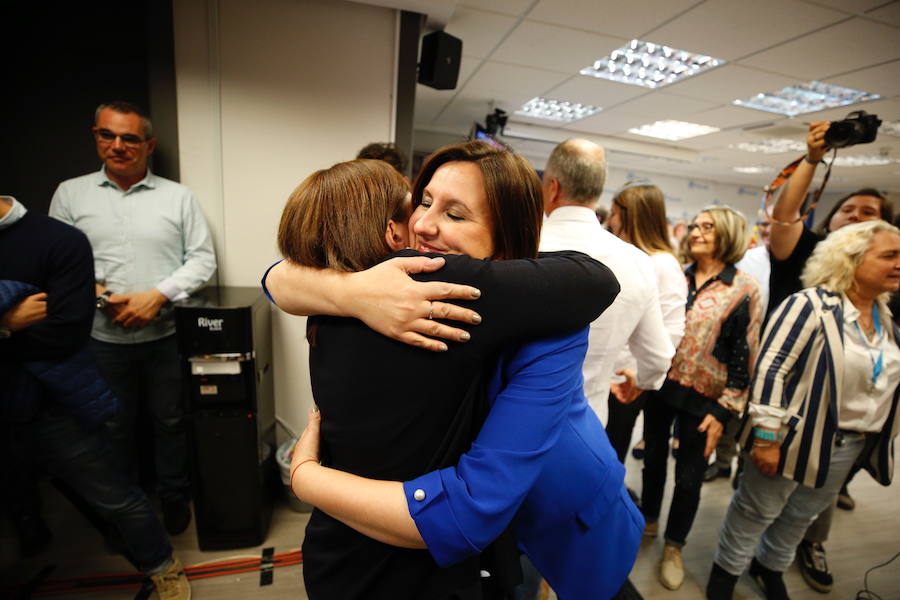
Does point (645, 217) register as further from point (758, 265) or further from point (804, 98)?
point (804, 98)

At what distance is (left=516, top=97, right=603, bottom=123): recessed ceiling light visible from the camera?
4949 millimetres

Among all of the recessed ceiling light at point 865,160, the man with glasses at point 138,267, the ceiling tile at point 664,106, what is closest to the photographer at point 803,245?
the ceiling tile at point 664,106

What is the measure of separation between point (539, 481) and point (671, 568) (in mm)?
1731

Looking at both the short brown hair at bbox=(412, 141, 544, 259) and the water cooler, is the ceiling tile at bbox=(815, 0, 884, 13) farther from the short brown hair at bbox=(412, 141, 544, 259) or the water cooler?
the water cooler

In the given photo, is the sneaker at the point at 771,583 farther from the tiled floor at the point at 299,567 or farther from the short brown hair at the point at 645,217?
the short brown hair at the point at 645,217

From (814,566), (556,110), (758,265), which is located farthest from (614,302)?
(556,110)

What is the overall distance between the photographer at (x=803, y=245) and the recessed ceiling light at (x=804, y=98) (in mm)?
2225

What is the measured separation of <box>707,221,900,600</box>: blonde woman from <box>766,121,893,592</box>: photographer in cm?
30

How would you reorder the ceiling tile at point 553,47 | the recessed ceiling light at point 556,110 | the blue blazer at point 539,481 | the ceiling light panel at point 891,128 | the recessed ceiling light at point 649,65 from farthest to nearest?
the recessed ceiling light at point 556,110 → the ceiling light panel at point 891,128 → the recessed ceiling light at point 649,65 → the ceiling tile at point 553,47 → the blue blazer at point 539,481

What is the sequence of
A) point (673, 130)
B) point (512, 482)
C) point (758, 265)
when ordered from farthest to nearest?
1. point (673, 130)
2. point (758, 265)
3. point (512, 482)

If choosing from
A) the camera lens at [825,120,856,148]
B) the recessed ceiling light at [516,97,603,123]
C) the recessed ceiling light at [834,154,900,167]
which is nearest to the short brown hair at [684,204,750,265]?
the camera lens at [825,120,856,148]

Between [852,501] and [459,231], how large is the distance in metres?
3.67

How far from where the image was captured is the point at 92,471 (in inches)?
56.0

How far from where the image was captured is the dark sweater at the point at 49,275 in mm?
1267
